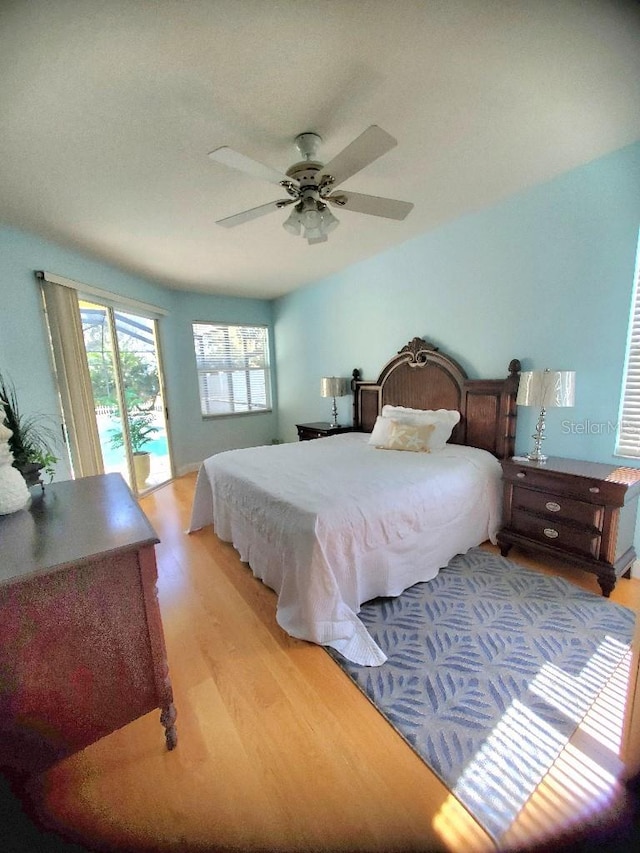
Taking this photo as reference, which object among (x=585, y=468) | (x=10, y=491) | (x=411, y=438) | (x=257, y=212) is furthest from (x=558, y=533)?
(x=10, y=491)

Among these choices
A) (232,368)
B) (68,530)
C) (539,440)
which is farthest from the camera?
(232,368)

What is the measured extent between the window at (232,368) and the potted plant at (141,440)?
971mm

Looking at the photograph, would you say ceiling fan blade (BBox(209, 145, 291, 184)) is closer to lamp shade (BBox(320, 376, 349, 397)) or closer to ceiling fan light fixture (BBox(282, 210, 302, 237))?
ceiling fan light fixture (BBox(282, 210, 302, 237))

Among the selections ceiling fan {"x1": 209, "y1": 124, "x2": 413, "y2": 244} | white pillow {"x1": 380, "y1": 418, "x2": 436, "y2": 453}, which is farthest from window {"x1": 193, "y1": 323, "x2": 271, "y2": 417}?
ceiling fan {"x1": 209, "y1": 124, "x2": 413, "y2": 244}

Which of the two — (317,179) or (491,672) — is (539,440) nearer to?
(491,672)

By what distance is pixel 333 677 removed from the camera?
151 centimetres

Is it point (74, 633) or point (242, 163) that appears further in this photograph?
point (242, 163)

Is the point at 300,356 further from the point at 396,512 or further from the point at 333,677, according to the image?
the point at 333,677

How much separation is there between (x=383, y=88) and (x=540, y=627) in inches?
103

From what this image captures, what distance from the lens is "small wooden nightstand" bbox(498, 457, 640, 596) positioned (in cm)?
192

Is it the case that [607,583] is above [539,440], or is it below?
below

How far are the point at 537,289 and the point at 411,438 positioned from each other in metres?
1.42

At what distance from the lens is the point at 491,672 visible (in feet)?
4.89

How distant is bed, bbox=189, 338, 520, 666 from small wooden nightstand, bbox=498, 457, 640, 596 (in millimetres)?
218
